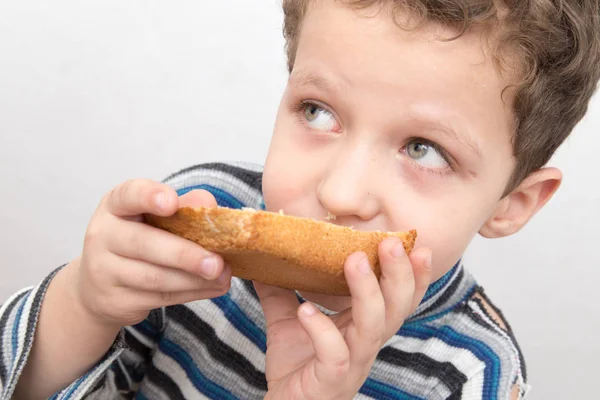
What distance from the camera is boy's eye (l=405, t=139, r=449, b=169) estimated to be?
1051mm

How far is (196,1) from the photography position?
219cm

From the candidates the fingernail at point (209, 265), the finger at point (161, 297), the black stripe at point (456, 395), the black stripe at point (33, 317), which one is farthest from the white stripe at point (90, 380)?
the black stripe at point (456, 395)

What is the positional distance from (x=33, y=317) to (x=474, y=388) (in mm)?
847

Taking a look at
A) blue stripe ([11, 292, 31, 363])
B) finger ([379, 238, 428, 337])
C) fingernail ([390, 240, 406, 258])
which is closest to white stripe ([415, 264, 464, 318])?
finger ([379, 238, 428, 337])

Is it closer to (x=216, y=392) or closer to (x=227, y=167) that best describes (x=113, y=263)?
(x=216, y=392)

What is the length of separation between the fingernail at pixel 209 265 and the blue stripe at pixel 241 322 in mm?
596

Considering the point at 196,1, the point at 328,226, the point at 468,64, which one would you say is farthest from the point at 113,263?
the point at 196,1

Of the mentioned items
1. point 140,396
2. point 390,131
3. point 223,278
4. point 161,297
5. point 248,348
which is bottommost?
point 140,396

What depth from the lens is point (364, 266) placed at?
870 millimetres

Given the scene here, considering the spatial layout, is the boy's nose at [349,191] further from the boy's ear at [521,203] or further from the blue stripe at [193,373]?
the blue stripe at [193,373]

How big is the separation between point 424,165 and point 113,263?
0.50m

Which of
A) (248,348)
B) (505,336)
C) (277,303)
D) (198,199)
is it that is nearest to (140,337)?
(248,348)

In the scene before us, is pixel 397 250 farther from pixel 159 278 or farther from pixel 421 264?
pixel 159 278

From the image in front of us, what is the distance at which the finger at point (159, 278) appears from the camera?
0.99 meters
